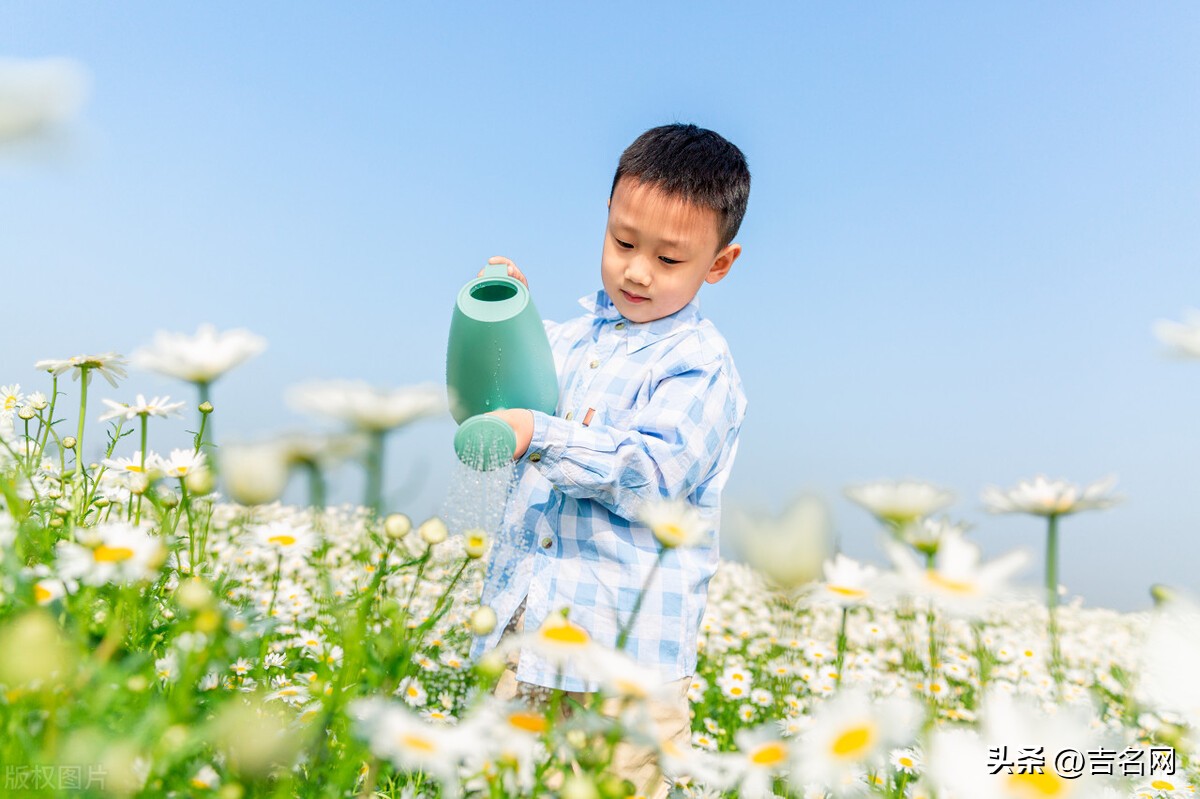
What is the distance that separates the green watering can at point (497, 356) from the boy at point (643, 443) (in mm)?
148

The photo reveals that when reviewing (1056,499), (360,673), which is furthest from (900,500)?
(360,673)

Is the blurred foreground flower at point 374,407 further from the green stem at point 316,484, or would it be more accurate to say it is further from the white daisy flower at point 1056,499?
the white daisy flower at point 1056,499

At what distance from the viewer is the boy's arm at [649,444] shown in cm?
184

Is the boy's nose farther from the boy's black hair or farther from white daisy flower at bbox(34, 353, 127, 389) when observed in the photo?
white daisy flower at bbox(34, 353, 127, 389)

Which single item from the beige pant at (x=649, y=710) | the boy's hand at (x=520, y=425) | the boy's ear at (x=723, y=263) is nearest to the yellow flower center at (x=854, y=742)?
the boy's hand at (x=520, y=425)

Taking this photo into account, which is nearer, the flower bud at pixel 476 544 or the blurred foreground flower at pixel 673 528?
the blurred foreground flower at pixel 673 528

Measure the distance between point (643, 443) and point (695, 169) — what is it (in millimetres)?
668

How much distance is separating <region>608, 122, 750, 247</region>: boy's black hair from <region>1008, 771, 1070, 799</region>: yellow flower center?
141 cm

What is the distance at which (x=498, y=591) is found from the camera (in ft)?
7.07

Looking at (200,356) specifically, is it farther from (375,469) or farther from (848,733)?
(848,733)

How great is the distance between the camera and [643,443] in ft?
6.36

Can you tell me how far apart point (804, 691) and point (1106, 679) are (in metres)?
1.66

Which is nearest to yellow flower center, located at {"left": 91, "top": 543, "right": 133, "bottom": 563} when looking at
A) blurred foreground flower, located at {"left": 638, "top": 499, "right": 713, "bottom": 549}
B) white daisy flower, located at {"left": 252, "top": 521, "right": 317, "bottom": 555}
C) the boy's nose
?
white daisy flower, located at {"left": 252, "top": 521, "right": 317, "bottom": 555}

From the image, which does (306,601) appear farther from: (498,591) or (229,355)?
(229,355)
